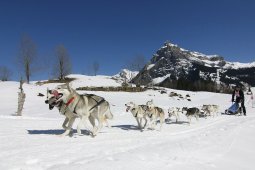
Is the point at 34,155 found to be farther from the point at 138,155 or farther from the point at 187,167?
the point at 187,167

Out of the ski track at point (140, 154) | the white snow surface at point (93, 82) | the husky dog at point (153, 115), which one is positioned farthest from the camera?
the white snow surface at point (93, 82)

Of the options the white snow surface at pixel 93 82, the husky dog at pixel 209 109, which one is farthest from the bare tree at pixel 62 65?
the husky dog at pixel 209 109

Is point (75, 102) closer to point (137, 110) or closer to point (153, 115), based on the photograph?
point (137, 110)

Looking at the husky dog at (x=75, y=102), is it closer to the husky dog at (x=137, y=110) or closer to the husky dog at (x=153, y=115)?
the husky dog at (x=137, y=110)

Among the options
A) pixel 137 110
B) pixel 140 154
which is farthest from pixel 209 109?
pixel 140 154

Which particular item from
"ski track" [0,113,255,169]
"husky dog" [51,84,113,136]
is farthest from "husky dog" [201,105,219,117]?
"husky dog" [51,84,113,136]

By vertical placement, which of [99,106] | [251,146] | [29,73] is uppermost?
[29,73]

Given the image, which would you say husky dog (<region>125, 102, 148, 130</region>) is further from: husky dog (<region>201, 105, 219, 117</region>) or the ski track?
husky dog (<region>201, 105, 219, 117</region>)

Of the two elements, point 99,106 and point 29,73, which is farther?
point 29,73

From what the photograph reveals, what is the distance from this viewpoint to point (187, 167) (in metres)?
5.65

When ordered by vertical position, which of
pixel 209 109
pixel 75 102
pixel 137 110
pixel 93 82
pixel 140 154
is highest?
pixel 93 82

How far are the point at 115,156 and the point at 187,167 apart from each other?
4.84 feet

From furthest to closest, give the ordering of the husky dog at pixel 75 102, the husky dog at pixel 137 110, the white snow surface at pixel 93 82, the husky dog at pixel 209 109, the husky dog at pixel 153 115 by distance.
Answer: the white snow surface at pixel 93 82, the husky dog at pixel 209 109, the husky dog at pixel 153 115, the husky dog at pixel 137 110, the husky dog at pixel 75 102

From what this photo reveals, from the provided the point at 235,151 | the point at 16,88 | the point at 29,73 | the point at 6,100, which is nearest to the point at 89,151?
the point at 235,151
